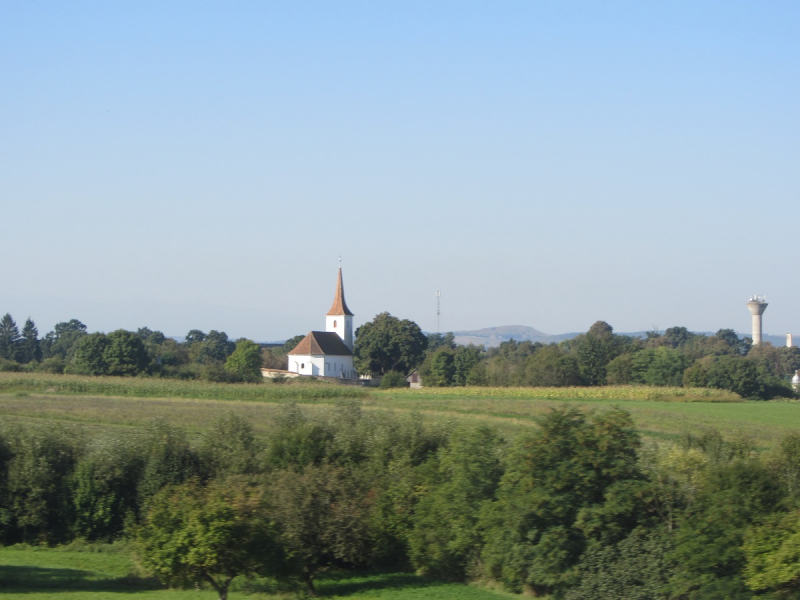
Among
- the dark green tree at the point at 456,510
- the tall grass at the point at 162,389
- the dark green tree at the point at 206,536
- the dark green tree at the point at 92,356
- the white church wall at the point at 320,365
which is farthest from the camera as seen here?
the white church wall at the point at 320,365

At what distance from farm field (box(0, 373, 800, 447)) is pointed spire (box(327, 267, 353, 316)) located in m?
44.9

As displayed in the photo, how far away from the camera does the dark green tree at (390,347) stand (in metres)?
101

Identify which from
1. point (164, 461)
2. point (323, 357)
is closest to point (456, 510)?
point (164, 461)

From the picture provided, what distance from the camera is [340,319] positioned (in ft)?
361

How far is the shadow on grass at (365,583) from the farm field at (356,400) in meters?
8.55

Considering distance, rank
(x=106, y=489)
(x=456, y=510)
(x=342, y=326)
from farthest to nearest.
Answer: (x=342, y=326) → (x=106, y=489) → (x=456, y=510)

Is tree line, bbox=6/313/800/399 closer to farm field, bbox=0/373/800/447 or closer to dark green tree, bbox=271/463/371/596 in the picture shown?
farm field, bbox=0/373/800/447

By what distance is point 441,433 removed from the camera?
94.6 ft

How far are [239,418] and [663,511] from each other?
1602cm

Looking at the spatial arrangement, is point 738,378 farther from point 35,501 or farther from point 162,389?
point 35,501

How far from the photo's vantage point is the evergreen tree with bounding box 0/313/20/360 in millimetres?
118438

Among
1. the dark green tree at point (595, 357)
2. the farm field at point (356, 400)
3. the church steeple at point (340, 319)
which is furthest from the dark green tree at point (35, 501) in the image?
the church steeple at point (340, 319)

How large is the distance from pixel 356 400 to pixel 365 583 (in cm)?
2219

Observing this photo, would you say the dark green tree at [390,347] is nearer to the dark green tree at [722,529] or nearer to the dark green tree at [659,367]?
the dark green tree at [659,367]
